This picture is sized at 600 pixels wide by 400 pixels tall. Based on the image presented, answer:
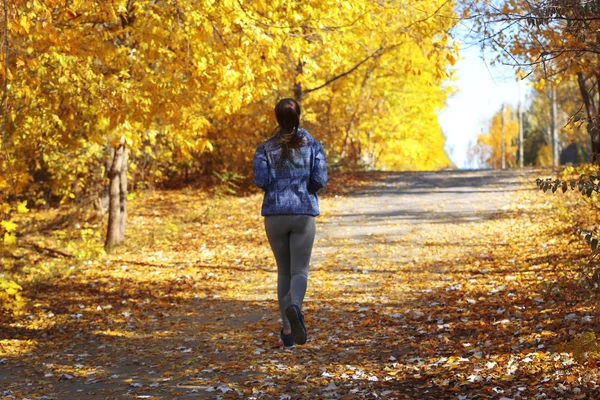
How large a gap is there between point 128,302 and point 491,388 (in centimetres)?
607

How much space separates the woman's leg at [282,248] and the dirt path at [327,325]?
615mm

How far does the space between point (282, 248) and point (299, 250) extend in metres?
0.15

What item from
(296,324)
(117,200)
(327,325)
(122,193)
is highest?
(122,193)

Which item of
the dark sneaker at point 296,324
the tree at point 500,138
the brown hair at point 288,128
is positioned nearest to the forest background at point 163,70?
the brown hair at point 288,128

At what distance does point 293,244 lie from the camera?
17.9ft

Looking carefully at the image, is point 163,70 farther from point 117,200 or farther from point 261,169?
point 261,169

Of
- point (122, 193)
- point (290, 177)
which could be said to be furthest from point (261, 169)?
point (122, 193)

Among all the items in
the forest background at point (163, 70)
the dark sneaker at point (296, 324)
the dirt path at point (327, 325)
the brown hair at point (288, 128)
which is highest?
the forest background at point (163, 70)

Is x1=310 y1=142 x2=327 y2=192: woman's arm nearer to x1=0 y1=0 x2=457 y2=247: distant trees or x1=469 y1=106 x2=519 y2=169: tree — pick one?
x1=0 y1=0 x2=457 y2=247: distant trees

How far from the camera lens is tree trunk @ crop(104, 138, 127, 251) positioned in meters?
13.5

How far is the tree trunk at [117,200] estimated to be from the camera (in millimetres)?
13500

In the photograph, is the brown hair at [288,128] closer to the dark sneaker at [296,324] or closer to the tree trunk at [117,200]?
the dark sneaker at [296,324]

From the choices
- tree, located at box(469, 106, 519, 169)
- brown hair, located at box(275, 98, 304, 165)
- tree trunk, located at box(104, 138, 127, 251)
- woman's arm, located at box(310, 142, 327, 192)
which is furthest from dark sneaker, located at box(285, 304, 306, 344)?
tree, located at box(469, 106, 519, 169)

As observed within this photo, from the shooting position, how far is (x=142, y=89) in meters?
9.30
